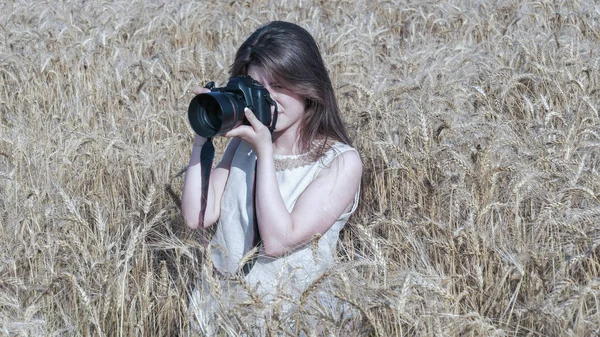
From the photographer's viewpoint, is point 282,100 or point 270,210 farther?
point 282,100

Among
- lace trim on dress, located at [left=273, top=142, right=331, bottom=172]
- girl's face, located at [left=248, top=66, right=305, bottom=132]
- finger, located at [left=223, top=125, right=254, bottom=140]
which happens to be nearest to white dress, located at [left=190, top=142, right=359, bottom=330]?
lace trim on dress, located at [left=273, top=142, right=331, bottom=172]

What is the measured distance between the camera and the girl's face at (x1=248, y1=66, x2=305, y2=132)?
2012 mm

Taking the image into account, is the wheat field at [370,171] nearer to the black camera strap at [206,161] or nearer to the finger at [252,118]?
the black camera strap at [206,161]

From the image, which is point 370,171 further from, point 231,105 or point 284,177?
point 231,105

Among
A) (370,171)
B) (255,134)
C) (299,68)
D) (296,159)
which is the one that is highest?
(299,68)

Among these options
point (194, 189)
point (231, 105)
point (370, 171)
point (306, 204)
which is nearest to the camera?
point (231, 105)

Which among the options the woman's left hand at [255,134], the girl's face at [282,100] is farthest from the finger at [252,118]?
the girl's face at [282,100]

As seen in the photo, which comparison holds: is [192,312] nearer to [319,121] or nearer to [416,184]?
[319,121]

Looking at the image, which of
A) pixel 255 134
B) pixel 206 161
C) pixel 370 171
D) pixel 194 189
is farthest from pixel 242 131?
pixel 370 171

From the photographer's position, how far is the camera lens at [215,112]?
1812 millimetres

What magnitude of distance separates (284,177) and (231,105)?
347mm

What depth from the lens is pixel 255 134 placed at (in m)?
1.88

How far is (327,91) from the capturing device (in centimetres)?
210

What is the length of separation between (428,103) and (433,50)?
3.32ft
